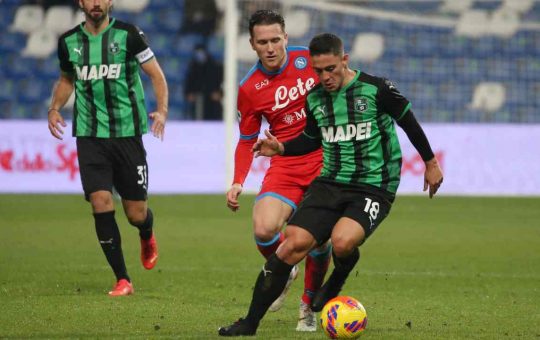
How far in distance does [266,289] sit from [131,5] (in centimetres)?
1638

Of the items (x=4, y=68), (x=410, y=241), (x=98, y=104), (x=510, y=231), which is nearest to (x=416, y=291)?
(x=98, y=104)

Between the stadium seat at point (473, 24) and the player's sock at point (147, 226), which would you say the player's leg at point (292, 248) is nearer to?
the player's sock at point (147, 226)

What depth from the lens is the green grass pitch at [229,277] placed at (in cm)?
665

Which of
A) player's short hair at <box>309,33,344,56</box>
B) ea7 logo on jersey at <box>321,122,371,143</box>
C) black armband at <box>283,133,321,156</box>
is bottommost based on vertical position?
black armband at <box>283,133,321,156</box>

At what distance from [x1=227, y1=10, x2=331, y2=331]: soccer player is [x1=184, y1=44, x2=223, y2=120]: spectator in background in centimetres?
1274

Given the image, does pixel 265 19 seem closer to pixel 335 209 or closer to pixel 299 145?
pixel 299 145

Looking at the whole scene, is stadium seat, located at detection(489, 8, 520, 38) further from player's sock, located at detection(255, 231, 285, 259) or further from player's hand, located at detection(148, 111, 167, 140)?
player's sock, located at detection(255, 231, 285, 259)

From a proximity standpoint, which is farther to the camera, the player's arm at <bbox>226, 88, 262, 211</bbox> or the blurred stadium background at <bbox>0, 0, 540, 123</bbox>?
the blurred stadium background at <bbox>0, 0, 540, 123</bbox>

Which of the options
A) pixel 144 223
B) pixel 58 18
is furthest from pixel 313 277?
pixel 58 18

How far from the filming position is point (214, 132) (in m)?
18.9

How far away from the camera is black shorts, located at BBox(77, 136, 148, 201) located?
26.6ft

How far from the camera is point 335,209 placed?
21.1 feet

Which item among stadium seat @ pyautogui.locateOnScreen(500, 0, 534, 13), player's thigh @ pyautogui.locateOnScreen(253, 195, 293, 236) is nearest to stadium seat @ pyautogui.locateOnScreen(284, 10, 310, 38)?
stadium seat @ pyautogui.locateOnScreen(500, 0, 534, 13)

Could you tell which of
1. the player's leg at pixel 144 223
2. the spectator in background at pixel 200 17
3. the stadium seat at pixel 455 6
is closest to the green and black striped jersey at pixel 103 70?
the player's leg at pixel 144 223
